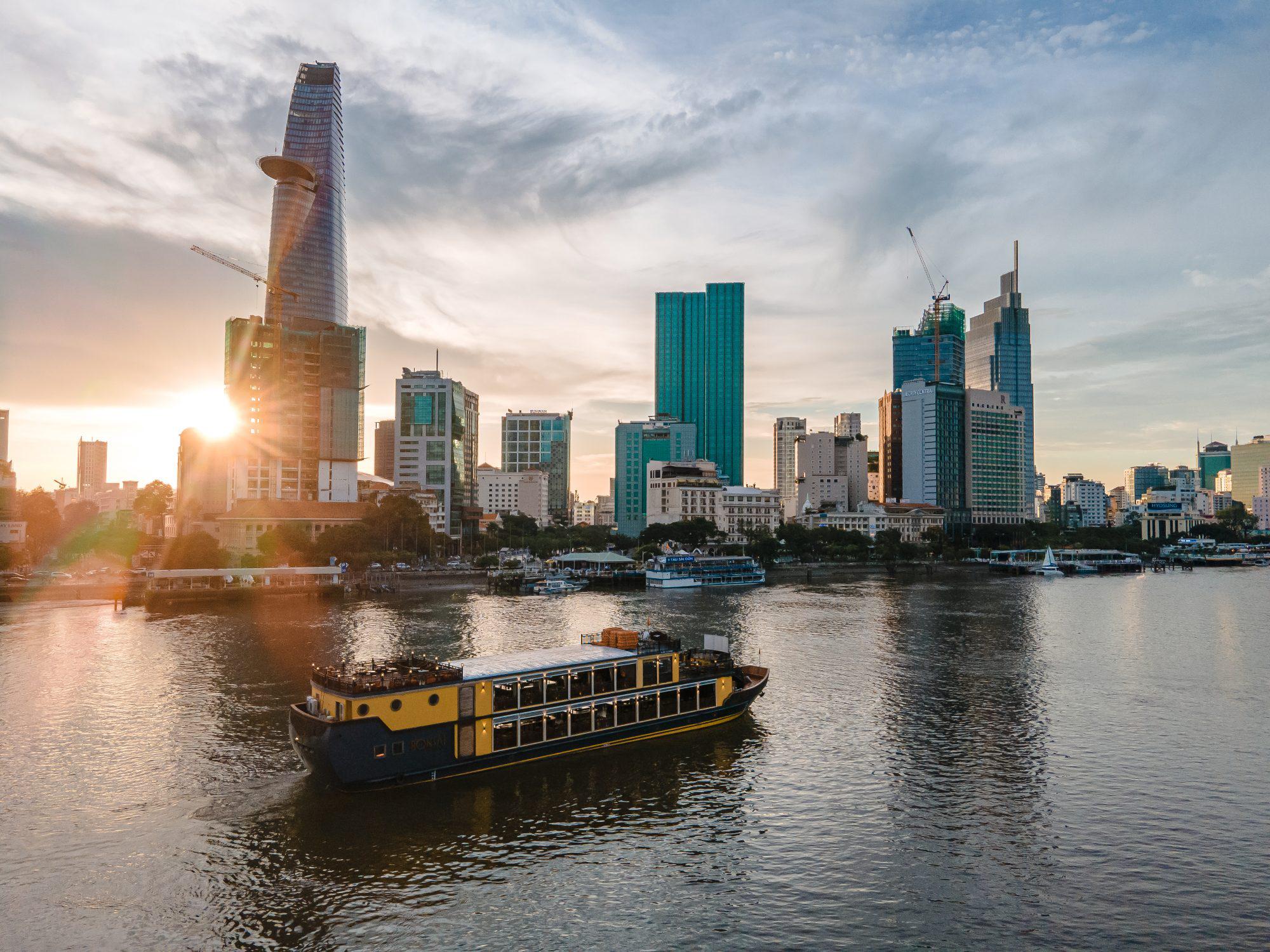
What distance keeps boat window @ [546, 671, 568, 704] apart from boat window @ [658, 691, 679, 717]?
554 cm

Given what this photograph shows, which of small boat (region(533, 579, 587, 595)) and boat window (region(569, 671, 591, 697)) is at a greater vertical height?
boat window (region(569, 671, 591, 697))

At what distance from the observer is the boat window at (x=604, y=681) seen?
1555 inches

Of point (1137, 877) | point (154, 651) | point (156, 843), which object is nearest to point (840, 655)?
point (1137, 877)

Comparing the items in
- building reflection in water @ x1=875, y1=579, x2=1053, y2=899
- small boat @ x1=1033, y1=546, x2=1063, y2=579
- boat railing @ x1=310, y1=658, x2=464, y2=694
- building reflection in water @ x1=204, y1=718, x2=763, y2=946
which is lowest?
building reflection in water @ x1=204, y1=718, x2=763, y2=946

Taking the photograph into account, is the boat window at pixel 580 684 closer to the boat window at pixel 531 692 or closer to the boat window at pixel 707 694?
the boat window at pixel 531 692

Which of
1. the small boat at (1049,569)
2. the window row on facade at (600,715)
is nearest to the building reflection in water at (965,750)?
the window row on facade at (600,715)

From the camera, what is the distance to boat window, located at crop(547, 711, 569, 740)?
37531 mm

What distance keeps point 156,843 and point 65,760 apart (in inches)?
512

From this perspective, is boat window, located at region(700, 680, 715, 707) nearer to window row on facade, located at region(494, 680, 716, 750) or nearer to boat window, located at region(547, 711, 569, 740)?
window row on facade, located at region(494, 680, 716, 750)

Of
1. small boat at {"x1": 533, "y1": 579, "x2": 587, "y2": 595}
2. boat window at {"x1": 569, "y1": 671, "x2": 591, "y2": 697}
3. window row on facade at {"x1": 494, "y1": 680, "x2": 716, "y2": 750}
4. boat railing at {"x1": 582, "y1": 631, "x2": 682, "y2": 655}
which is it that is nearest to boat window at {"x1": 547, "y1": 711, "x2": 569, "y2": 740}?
window row on facade at {"x1": 494, "y1": 680, "x2": 716, "y2": 750}

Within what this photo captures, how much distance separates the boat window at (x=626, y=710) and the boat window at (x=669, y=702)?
5.56ft

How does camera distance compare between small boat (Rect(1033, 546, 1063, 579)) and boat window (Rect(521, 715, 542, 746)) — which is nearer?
boat window (Rect(521, 715, 542, 746))

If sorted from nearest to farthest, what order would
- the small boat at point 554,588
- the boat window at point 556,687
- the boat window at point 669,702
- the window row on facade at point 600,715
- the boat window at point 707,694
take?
the window row on facade at point 600,715
the boat window at point 556,687
the boat window at point 669,702
the boat window at point 707,694
the small boat at point 554,588

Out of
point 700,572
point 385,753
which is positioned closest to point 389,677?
point 385,753
